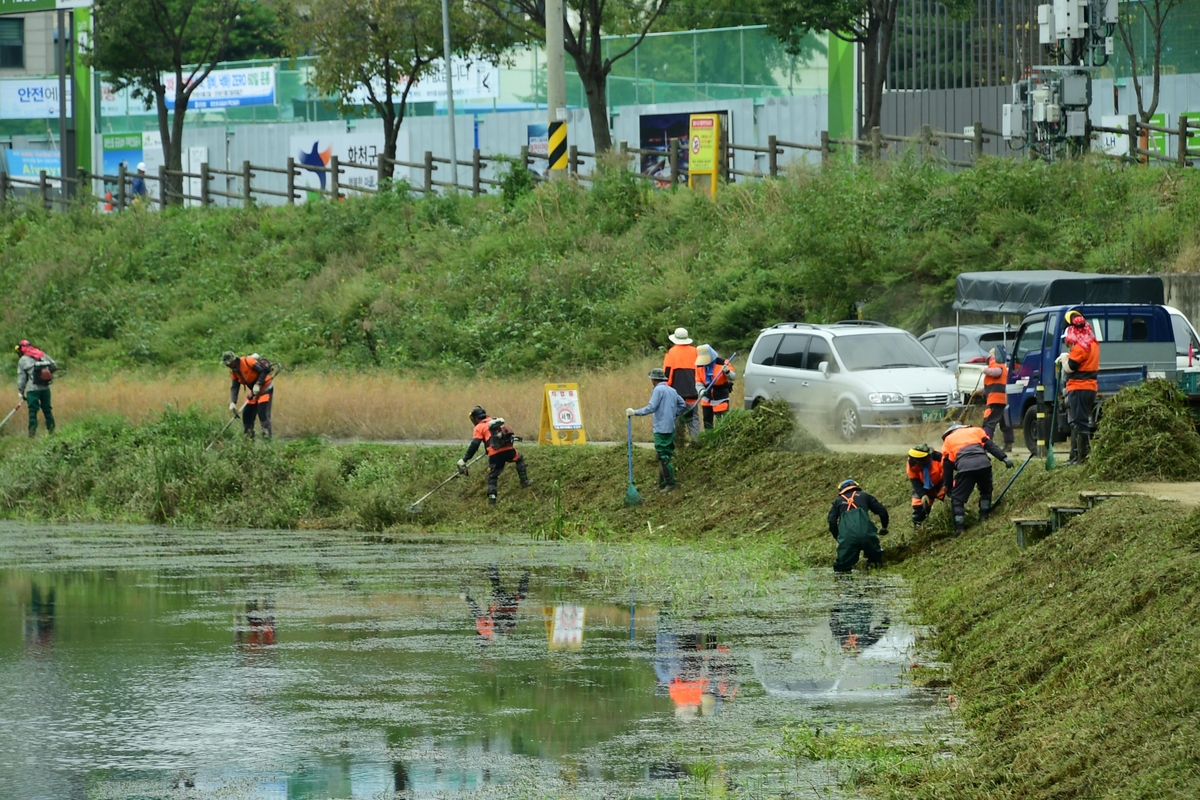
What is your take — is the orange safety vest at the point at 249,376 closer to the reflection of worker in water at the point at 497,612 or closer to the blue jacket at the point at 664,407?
the blue jacket at the point at 664,407

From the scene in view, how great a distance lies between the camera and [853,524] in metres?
16.4

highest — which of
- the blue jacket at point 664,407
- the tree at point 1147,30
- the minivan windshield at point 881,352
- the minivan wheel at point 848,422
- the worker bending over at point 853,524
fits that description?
the tree at point 1147,30

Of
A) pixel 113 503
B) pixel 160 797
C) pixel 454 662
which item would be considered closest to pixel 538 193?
pixel 113 503

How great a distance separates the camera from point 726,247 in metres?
36.1

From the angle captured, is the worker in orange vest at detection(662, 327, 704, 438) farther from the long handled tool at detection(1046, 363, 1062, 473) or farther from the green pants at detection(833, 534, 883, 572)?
the green pants at detection(833, 534, 883, 572)

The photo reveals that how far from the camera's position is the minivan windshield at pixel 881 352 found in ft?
77.3

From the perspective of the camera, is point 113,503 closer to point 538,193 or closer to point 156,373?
point 156,373

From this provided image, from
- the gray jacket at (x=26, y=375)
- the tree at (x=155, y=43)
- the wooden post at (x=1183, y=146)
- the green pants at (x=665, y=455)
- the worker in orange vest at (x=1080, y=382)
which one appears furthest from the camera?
the tree at (x=155, y=43)

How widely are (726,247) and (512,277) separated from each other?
5341 mm

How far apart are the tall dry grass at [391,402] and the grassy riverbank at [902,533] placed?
2265mm

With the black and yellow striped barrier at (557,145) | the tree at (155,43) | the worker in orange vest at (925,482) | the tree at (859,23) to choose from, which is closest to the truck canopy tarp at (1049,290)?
the worker in orange vest at (925,482)

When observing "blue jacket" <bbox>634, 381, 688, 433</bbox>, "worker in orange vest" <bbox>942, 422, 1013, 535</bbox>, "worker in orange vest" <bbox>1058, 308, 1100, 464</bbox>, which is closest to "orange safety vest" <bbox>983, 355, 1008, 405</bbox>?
"worker in orange vest" <bbox>1058, 308, 1100, 464</bbox>

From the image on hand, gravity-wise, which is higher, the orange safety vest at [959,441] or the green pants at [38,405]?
the orange safety vest at [959,441]

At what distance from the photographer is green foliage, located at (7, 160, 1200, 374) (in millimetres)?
31531
